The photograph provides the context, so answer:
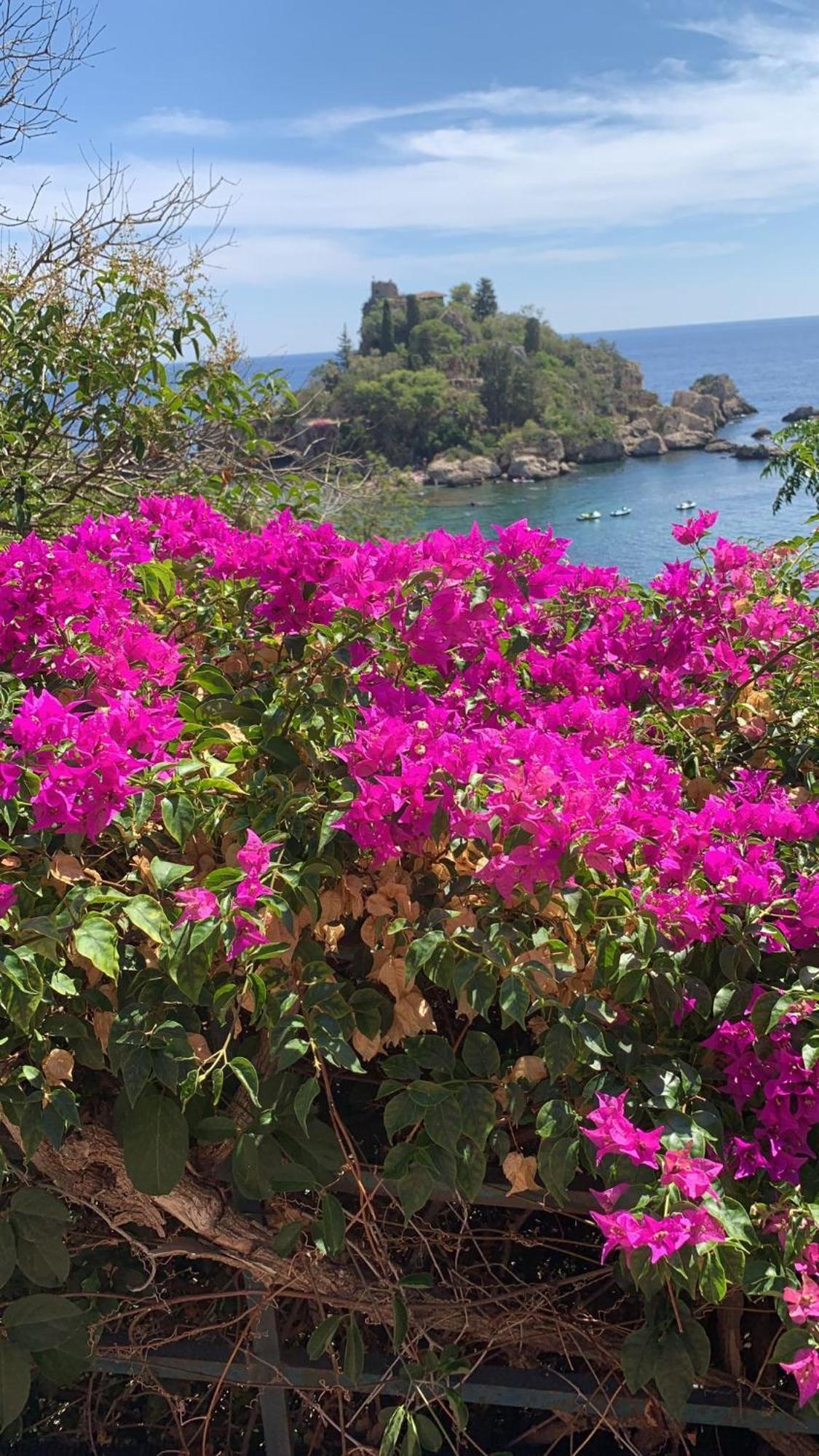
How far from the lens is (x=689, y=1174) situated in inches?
30.3

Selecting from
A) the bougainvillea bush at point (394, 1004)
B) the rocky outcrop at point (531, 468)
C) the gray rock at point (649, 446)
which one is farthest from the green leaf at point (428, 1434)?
the gray rock at point (649, 446)

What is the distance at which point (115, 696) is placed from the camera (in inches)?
41.8

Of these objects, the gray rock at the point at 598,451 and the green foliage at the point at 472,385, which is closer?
the green foliage at the point at 472,385

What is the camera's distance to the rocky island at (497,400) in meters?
49.3

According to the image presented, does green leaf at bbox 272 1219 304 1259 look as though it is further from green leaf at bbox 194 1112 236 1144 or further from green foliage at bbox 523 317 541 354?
green foliage at bbox 523 317 541 354

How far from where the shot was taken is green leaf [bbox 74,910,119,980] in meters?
0.84

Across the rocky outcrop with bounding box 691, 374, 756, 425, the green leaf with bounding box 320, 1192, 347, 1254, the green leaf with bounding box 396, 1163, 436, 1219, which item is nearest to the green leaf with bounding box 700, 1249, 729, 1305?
the green leaf with bounding box 396, 1163, 436, 1219

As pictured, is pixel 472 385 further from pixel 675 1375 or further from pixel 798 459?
pixel 675 1375

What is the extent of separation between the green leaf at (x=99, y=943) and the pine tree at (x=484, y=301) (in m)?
69.7

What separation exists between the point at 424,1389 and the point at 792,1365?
0.44m

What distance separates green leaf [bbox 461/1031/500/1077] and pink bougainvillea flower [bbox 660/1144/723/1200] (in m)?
0.17

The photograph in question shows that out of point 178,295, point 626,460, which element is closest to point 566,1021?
point 178,295

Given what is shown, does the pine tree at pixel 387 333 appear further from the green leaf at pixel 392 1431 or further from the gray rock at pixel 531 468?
the green leaf at pixel 392 1431

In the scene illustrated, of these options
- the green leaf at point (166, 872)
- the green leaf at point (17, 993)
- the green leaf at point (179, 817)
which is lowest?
the green leaf at point (17, 993)
